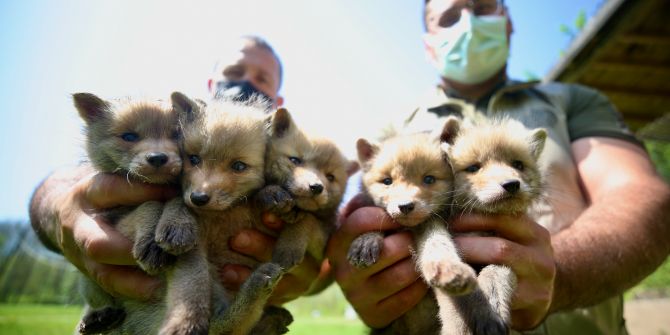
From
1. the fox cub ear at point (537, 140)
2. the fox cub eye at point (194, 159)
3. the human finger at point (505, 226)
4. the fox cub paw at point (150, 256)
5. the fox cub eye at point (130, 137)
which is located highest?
the fox cub eye at point (130, 137)

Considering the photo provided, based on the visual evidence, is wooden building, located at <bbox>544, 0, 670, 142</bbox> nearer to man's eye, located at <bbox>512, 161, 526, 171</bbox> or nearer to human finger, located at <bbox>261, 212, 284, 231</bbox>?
man's eye, located at <bbox>512, 161, 526, 171</bbox>

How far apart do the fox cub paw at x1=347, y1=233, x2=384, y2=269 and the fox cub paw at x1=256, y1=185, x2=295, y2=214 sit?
521 mm

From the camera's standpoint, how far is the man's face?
4281 mm

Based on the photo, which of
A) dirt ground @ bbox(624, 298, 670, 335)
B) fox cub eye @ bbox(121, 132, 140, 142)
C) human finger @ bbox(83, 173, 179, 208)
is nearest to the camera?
human finger @ bbox(83, 173, 179, 208)

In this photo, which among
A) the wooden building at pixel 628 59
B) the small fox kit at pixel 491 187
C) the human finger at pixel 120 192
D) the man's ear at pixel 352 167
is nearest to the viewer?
the small fox kit at pixel 491 187

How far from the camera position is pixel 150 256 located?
208 centimetres

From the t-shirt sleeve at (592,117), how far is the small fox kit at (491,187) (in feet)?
4.88

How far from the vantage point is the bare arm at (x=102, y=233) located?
2.28 metres

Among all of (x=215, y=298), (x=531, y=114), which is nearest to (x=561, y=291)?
(x=531, y=114)

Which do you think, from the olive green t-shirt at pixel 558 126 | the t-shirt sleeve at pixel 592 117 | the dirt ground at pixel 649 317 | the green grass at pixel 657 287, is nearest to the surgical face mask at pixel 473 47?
the olive green t-shirt at pixel 558 126

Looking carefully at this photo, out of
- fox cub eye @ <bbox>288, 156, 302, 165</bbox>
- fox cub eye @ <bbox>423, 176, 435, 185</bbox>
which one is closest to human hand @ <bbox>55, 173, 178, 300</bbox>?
fox cub eye @ <bbox>288, 156, 302, 165</bbox>

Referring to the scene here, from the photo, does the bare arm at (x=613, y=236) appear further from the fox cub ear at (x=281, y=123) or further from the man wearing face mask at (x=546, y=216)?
the fox cub ear at (x=281, y=123)

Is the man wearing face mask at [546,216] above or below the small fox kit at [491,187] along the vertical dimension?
below

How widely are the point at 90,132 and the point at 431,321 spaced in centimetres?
276
